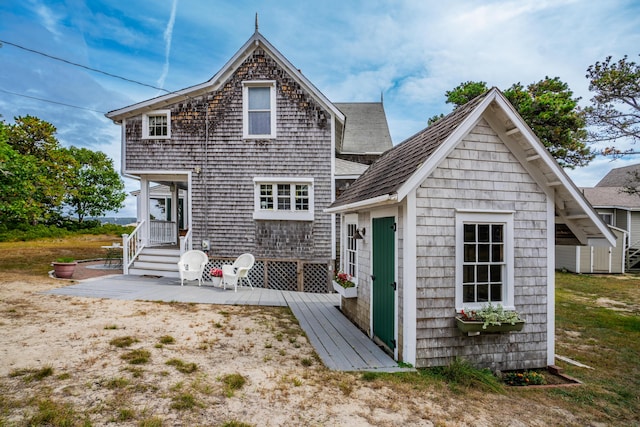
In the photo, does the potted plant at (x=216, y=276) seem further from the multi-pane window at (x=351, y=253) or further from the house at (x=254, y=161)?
the multi-pane window at (x=351, y=253)

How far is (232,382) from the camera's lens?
3746 mm

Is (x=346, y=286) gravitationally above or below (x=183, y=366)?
above

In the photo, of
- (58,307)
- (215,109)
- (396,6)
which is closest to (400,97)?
(396,6)

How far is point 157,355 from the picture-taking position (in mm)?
4465

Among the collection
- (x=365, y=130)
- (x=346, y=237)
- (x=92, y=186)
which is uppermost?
(x=365, y=130)

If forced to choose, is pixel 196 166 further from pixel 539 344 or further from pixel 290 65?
pixel 539 344

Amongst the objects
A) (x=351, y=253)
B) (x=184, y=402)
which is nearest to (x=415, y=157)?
(x=351, y=253)

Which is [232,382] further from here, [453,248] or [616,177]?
[616,177]

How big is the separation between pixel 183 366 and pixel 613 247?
61.6 feet

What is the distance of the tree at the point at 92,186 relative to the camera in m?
25.2

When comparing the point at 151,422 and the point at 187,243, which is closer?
the point at 151,422

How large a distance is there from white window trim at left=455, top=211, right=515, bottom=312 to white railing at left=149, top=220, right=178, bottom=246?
425 inches

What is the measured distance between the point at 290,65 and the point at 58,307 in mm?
8720

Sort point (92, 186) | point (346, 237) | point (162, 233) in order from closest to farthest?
point (346, 237) < point (162, 233) < point (92, 186)
